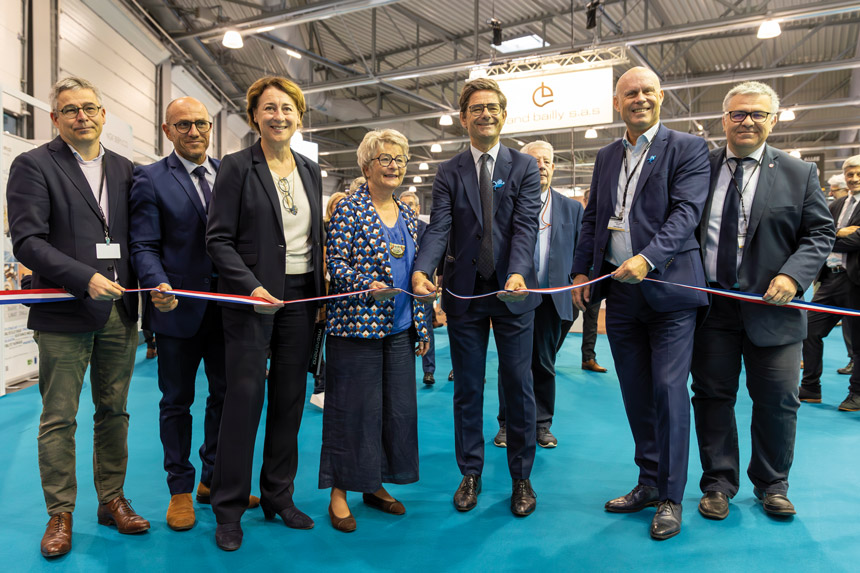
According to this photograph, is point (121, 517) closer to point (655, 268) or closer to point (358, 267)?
point (358, 267)

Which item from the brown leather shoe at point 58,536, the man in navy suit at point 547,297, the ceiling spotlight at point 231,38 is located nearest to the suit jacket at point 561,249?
the man in navy suit at point 547,297

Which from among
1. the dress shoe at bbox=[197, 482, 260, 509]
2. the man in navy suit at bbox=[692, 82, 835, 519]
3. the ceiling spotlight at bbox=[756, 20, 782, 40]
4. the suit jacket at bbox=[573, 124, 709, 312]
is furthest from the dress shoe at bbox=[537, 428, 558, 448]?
the ceiling spotlight at bbox=[756, 20, 782, 40]

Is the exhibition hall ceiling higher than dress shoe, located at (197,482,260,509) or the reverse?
higher

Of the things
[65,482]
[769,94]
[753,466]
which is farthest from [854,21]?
[65,482]

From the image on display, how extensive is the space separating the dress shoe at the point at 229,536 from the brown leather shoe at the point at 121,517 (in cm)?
33

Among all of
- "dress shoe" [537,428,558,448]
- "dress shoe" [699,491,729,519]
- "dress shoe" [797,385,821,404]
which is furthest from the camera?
"dress shoe" [797,385,821,404]

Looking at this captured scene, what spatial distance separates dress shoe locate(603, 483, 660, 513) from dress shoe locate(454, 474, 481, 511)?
0.58 metres

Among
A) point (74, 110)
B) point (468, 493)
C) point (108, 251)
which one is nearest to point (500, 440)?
point (468, 493)

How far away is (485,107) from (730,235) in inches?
46.6

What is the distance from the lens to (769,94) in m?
2.32

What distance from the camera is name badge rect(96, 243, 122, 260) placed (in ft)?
7.13

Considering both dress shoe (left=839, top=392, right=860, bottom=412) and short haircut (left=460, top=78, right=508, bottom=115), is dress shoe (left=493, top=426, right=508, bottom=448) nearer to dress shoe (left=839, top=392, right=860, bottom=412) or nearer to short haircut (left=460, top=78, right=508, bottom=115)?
short haircut (left=460, top=78, right=508, bottom=115)

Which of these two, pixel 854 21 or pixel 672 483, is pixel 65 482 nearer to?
pixel 672 483

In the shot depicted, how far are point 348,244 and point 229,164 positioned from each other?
569mm
